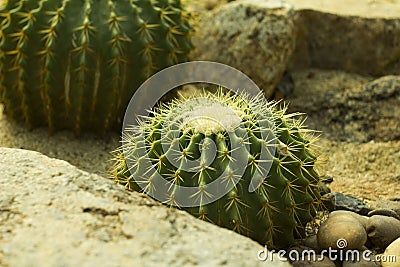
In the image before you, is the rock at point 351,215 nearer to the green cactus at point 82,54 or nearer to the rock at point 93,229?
the rock at point 93,229

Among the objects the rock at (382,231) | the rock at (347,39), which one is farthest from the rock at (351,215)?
the rock at (347,39)

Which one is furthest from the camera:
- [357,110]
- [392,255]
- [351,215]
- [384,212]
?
[357,110]

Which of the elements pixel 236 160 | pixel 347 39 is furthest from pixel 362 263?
pixel 347 39

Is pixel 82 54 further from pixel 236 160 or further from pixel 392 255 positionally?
pixel 392 255

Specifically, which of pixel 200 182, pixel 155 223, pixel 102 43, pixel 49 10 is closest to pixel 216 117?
pixel 200 182

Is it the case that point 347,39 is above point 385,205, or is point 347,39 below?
above
